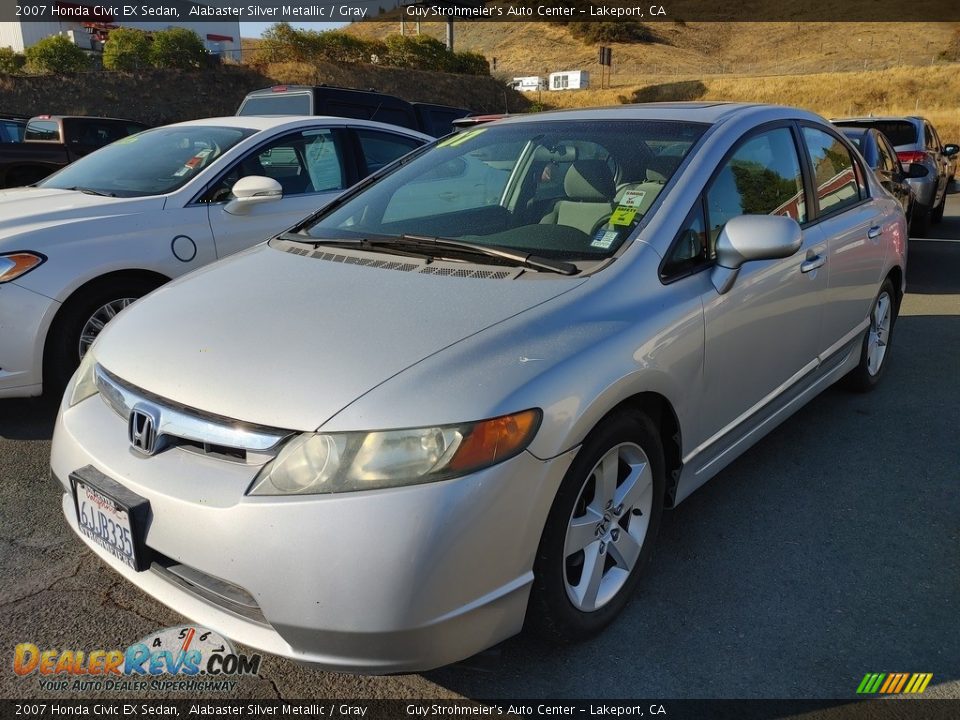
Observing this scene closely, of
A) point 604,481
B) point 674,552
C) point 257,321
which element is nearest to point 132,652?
point 257,321

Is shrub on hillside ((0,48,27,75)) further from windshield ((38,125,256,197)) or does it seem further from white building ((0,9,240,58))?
windshield ((38,125,256,197))

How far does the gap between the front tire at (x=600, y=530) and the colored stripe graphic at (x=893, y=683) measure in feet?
2.29

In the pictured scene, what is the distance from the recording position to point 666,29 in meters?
85.9

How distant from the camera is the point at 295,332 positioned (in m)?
2.21

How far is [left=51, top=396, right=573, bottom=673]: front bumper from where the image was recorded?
1733 millimetres

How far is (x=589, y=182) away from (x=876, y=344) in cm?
244

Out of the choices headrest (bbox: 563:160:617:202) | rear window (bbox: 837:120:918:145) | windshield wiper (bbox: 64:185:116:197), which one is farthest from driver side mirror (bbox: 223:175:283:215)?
rear window (bbox: 837:120:918:145)

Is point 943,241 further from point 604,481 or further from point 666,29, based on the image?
point 666,29

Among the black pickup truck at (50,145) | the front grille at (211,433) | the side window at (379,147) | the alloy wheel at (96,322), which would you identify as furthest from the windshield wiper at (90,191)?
the black pickup truck at (50,145)

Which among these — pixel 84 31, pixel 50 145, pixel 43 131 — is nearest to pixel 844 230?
pixel 50 145

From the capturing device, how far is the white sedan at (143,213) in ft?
12.3

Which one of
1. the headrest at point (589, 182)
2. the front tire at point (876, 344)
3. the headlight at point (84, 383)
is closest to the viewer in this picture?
the headlight at point (84, 383)

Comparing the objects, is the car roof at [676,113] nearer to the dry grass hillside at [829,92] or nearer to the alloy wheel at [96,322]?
the alloy wheel at [96,322]

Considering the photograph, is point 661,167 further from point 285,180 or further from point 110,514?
point 285,180
